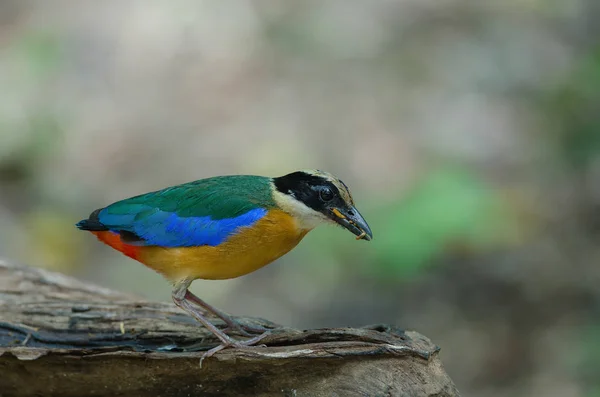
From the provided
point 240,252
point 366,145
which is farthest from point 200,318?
point 366,145

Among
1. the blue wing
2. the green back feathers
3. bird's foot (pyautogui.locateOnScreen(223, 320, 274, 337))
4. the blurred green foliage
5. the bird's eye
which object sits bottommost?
bird's foot (pyautogui.locateOnScreen(223, 320, 274, 337))

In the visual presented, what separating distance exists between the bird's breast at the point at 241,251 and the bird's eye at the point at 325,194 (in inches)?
8.3

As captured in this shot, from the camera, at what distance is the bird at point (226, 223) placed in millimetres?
4426

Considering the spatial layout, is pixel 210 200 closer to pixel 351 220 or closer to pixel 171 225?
pixel 171 225

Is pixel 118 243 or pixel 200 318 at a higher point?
pixel 118 243

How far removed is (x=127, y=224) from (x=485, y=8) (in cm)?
941

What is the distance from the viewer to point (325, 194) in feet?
14.7

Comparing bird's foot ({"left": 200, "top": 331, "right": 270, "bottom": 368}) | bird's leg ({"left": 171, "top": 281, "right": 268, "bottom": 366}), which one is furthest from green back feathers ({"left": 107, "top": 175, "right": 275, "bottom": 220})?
bird's foot ({"left": 200, "top": 331, "right": 270, "bottom": 368})

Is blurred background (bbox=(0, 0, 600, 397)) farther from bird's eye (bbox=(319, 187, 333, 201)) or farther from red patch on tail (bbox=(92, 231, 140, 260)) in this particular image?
bird's eye (bbox=(319, 187, 333, 201))

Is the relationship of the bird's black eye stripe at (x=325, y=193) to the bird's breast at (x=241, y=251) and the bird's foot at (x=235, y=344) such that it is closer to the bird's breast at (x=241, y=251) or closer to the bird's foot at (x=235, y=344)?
the bird's breast at (x=241, y=251)

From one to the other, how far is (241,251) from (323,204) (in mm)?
531

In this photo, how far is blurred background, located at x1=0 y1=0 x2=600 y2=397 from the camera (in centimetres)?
835

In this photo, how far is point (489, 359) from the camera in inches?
314

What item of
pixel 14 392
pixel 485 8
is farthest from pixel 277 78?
pixel 14 392
